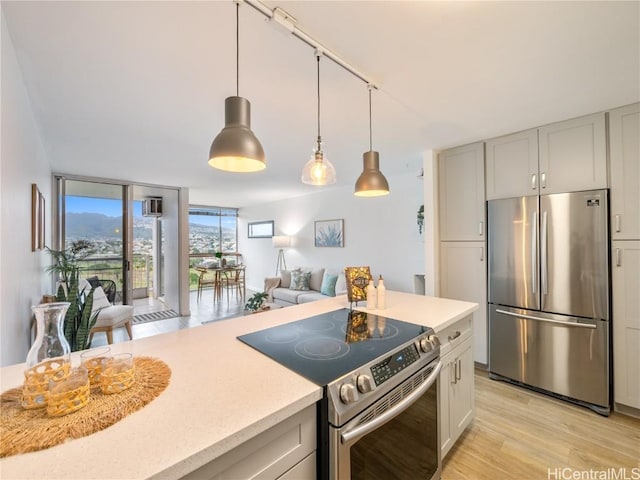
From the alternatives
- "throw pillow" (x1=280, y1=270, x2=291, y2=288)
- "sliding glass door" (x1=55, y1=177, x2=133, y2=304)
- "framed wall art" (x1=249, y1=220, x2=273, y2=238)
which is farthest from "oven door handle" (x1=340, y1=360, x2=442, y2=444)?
"framed wall art" (x1=249, y1=220, x2=273, y2=238)

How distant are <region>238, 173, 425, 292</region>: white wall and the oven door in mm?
2830

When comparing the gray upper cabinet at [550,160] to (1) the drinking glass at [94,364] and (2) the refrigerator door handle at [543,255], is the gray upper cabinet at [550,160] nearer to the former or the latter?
(2) the refrigerator door handle at [543,255]

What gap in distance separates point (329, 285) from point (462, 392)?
315 centimetres

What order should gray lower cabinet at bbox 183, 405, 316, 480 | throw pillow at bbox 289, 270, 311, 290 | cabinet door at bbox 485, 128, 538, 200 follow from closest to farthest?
gray lower cabinet at bbox 183, 405, 316, 480 < cabinet door at bbox 485, 128, 538, 200 < throw pillow at bbox 289, 270, 311, 290

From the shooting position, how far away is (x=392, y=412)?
1.10 meters

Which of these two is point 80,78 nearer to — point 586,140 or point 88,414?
point 88,414

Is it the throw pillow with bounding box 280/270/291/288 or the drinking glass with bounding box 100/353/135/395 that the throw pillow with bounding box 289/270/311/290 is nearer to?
the throw pillow with bounding box 280/270/291/288

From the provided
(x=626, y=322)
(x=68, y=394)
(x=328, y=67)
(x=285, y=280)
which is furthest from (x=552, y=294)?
(x=285, y=280)

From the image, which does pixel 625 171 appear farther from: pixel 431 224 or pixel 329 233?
pixel 329 233

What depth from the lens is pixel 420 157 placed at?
3379mm

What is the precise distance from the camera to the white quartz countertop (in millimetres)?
593

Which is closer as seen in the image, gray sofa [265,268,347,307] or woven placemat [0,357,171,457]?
woven placemat [0,357,171,457]

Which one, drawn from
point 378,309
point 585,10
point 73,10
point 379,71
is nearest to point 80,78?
point 73,10

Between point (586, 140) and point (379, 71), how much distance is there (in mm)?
1957
